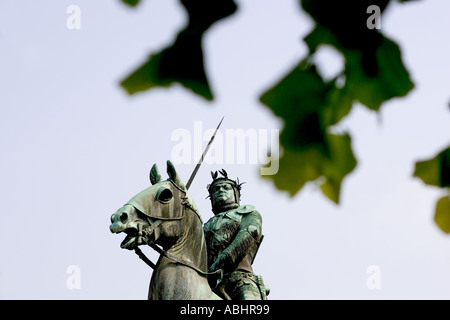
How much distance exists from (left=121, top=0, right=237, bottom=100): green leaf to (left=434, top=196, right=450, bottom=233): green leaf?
1.10 meters

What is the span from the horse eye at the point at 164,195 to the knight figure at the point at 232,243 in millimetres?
1129

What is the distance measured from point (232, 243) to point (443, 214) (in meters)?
6.87

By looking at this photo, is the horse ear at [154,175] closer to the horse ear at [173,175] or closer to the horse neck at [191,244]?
the horse ear at [173,175]

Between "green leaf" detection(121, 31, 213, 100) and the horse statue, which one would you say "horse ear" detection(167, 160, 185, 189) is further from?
"green leaf" detection(121, 31, 213, 100)

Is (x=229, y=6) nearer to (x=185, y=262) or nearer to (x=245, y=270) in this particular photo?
(x=185, y=262)

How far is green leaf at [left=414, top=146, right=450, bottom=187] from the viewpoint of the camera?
9.09ft

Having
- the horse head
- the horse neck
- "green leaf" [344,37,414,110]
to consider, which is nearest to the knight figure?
the horse neck

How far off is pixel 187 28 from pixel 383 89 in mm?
600

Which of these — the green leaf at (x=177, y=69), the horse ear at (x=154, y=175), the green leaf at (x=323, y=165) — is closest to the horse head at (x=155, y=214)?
the horse ear at (x=154, y=175)

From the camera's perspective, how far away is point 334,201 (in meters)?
2.48

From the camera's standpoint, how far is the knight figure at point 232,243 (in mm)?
9438

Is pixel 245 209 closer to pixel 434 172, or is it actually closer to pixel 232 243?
pixel 232 243
